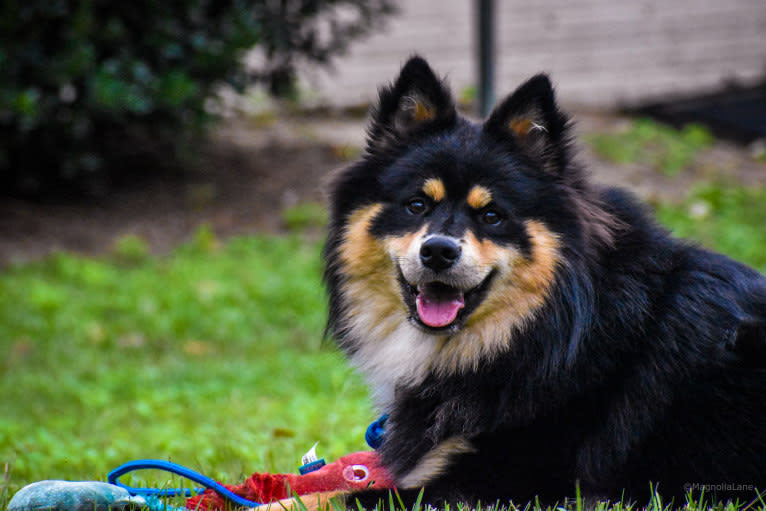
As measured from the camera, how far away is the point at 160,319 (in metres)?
7.21

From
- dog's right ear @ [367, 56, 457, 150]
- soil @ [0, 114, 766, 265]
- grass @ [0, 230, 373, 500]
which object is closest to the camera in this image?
→ dog's right ear @ [367, 56, 457, 150]

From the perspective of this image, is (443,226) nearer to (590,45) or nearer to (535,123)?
(535,123)

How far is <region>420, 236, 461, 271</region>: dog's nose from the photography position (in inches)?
121

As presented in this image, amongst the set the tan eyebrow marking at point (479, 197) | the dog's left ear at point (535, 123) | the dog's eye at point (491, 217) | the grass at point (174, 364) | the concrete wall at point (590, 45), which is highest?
the dog's left ear at point (535, 123)

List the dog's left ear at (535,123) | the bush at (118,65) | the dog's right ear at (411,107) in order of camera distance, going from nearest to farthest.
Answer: the dog's left ear at (535,123)
the dog's right ear at (411,107)
the bush at (118,65)

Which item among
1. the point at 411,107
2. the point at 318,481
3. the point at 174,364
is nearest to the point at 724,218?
the point at 174,364

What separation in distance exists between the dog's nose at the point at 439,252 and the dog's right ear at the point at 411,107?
574 mm

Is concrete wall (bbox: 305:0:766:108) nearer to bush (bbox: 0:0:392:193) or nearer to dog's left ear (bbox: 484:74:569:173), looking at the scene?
bush (bbox: 0:0:392:193)

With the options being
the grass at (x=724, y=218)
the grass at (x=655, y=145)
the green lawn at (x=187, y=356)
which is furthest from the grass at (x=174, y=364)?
the grass at (x=655, y=145)

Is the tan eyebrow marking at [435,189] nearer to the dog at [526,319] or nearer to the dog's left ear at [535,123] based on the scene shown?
the dog at [526,319]

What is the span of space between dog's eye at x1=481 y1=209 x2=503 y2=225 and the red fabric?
3.34 ft

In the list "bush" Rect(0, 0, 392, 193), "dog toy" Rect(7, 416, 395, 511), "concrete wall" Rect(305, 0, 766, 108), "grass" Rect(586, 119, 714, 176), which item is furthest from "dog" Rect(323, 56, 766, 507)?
"concrete wall" Rect(305, 0, 766, 108)

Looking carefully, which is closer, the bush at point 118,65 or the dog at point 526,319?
the dog at point 526,319

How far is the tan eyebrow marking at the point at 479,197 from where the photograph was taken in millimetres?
3182
